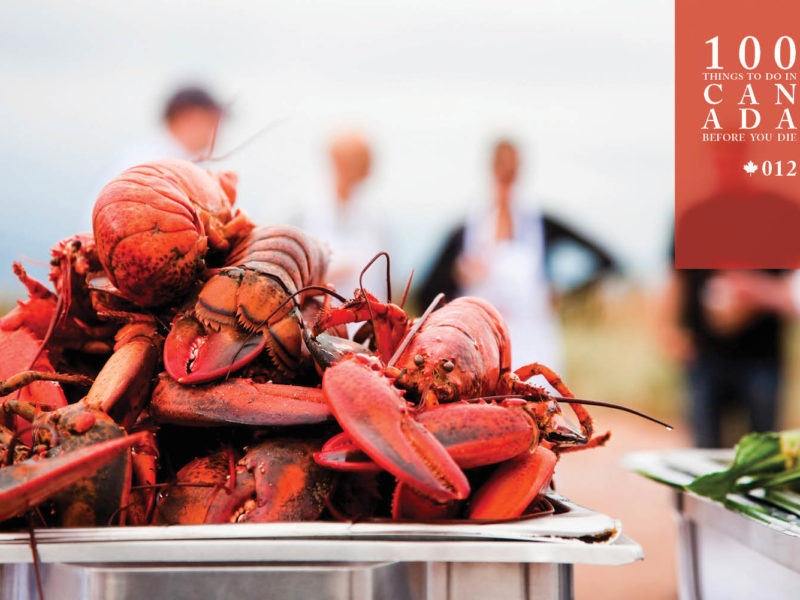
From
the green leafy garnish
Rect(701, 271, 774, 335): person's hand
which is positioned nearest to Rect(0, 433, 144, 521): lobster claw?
the green leafy garnish

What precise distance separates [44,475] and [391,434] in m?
0.33

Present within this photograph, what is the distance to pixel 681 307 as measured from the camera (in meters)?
3.40

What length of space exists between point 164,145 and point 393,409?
6.25 feet

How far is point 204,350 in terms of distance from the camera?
3.03ft

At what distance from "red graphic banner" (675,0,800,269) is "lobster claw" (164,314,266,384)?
33.7 inches

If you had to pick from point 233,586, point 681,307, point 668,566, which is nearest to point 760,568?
point 233,586

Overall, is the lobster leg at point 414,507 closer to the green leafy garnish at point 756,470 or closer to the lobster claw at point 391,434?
the lobster claw at point 391,434

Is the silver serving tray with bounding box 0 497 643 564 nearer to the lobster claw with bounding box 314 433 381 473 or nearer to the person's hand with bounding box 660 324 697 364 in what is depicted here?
the lobster claw with bounding box 314 433 381 473

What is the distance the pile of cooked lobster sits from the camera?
0.81m

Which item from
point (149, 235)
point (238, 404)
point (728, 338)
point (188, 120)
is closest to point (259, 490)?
point (238, 404)

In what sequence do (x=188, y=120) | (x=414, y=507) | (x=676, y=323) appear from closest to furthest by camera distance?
1. (x=414, y=507)
2. (x=188, y=120)
3. (x=676, y=323)

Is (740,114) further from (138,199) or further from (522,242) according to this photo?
(522,242)

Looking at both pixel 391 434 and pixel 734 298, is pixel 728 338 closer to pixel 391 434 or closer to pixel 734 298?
pixel 734 298

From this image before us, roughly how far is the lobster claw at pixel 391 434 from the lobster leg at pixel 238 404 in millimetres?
59
